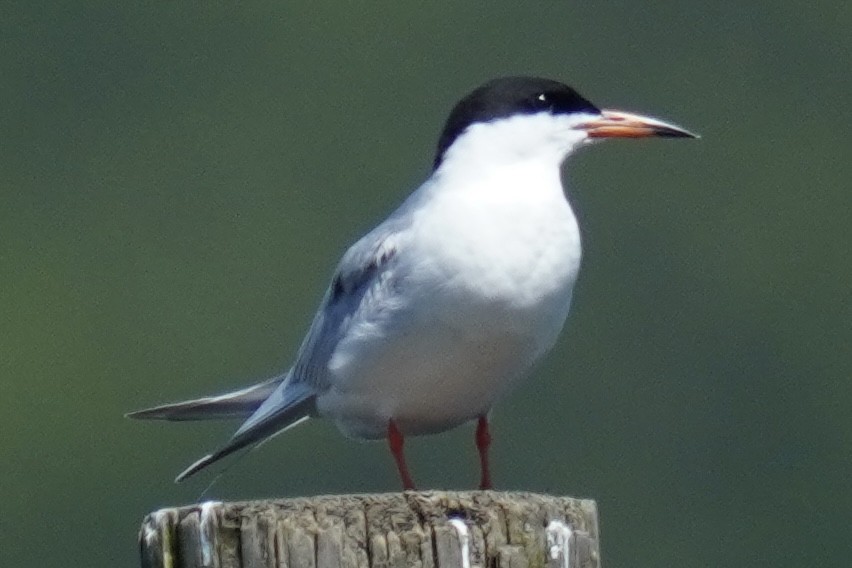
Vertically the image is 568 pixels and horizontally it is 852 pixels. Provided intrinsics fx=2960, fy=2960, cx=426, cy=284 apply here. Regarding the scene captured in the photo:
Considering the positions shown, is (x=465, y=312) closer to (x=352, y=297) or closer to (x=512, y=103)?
(x=352, y=297)

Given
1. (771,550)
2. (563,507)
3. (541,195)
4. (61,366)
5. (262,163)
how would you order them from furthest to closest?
(262,163)
(61,366)
(771,550)
(541,195)
(563,507)

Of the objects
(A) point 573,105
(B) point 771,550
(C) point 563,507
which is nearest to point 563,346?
(B) point 771,550

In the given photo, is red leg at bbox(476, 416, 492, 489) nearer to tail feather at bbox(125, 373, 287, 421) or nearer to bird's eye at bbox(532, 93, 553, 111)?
tail feather at bbox(125, 373, 287, 421)

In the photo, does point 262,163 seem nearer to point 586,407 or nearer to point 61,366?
point 61,366

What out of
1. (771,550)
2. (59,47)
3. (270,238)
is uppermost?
(59,47)

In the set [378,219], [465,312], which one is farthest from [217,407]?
[378,219]

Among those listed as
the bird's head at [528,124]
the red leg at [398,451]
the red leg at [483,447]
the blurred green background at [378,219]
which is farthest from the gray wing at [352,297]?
the blurred green background at [378,219]

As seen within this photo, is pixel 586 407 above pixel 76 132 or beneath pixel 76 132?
beneath
